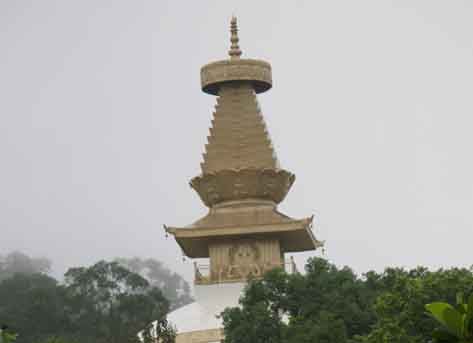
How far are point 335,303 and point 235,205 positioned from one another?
41.2 ft

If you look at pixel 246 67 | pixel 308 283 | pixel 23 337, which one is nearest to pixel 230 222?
pixel 246 67

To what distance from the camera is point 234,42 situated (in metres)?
63.4

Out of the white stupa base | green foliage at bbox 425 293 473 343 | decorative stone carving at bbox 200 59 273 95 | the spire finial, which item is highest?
the spire finial

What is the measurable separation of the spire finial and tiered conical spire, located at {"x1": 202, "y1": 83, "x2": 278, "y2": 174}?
1.22 m

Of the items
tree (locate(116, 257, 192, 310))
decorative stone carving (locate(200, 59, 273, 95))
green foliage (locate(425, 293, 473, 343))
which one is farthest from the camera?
tree (locate(116, 257, 192, 310))

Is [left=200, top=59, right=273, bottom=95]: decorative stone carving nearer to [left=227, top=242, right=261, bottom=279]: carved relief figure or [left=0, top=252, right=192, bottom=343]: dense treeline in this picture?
[left=227, top=242, right=261, bottom=279]: carved relief figure

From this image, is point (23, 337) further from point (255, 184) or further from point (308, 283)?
point (308, 283)

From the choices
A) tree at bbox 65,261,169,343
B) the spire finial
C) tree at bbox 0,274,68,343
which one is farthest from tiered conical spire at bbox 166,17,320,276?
tree at bbox 0,274,68,343

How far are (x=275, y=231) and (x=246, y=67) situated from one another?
6642 millimetres

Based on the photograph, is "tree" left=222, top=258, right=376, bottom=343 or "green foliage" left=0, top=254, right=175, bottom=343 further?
"green foliage" left=0, top=254, right=175, bottom=343

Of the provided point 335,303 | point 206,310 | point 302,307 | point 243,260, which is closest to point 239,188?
point 243,260

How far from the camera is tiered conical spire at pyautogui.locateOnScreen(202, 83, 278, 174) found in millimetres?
61906

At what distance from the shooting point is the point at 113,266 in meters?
87.7

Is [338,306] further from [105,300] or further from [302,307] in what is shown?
[105,300]
